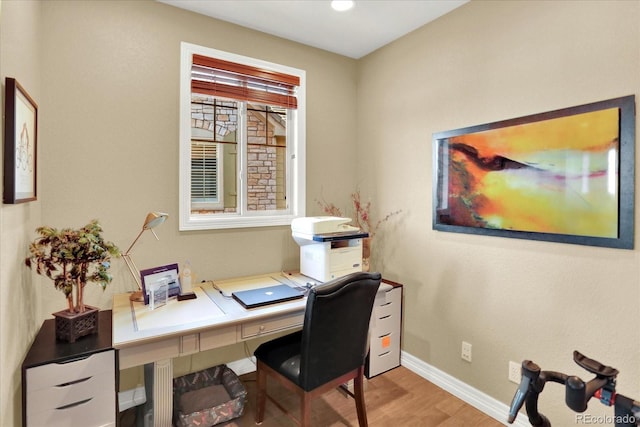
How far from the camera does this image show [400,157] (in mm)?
2758

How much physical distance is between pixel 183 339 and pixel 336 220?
49.2 inches

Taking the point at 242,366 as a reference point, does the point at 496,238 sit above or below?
above

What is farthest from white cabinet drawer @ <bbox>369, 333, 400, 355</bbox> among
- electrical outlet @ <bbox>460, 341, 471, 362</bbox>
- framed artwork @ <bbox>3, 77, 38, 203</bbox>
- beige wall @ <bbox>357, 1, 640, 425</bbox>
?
framed artwork @ <bbox>3, 77, 38, 203</bbox>

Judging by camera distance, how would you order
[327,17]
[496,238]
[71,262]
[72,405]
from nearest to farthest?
[72,405] → [71,262] → [496,238] → [327,17]

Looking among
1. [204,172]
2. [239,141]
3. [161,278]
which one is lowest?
[161,278]

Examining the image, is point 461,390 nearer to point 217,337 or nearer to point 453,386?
point 453,386

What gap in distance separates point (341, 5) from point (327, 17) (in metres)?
0.20

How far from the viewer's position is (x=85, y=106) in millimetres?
2045

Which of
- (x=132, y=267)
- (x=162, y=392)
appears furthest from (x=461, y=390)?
(x=132, y=267)

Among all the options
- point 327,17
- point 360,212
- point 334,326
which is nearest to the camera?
point 334,326

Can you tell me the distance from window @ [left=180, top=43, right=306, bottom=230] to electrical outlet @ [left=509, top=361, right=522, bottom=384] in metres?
1.82

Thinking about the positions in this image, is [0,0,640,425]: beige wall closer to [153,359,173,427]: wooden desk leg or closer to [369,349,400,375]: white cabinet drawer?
[369,349,400,375]: white cabinet drawer

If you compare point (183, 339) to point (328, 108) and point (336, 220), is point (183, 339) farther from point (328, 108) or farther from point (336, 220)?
point (328, 108)

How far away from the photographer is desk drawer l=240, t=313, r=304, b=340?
187cm
